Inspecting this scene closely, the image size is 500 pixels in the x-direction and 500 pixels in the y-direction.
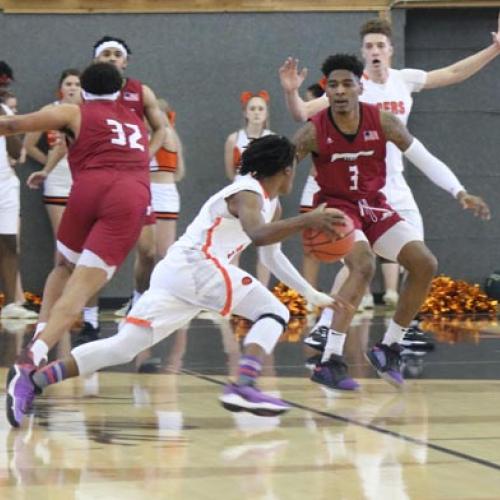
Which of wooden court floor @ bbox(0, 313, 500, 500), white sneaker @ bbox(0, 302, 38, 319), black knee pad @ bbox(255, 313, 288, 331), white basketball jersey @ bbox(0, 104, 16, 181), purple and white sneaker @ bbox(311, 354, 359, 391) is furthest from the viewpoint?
white basketball jersey @ bbox(0, 104, 16, 181)

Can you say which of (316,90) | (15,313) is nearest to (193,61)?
(316,90)

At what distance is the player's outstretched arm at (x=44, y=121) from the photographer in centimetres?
761

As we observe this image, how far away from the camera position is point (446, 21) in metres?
15.9

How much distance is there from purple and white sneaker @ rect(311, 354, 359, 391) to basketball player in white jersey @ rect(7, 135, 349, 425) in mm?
1010

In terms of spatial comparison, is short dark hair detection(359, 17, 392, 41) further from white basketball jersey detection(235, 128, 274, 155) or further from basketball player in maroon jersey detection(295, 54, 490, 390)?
white basketball jersey detection(235, 128, 274, 155)

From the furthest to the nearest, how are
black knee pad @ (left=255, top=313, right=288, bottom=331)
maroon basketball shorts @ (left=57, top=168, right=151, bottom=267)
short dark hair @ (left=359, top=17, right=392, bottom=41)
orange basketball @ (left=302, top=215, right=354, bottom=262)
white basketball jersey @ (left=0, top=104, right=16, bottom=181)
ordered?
1. white basketball jersey @ (left=0, top=104, right=16, bottom=181)
2. short dark hair @ (left=359, top=17, right=392, bottom=41)
3. maroon basketball shorts @ (left=57, top=168, right=151, bottom=267)
4. orange basketball @ (left=302, top=215, right=354, bottom=262)
5. black knee pad @ (left=255, top=313, right=288, bottom=331)

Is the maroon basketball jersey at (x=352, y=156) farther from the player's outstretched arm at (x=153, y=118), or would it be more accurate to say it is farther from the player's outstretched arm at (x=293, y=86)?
the player's outstretched arm at (x=153, y=118)

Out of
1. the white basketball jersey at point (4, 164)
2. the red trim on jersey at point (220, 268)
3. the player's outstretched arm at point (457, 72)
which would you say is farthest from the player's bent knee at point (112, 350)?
the white basketball jersey at point (4, 164)

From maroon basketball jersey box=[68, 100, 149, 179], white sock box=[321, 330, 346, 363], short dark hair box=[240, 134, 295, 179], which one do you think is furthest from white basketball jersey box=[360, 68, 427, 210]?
short dark hair box=[240, 134, 295, 179]

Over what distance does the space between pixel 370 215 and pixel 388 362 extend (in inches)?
35.6

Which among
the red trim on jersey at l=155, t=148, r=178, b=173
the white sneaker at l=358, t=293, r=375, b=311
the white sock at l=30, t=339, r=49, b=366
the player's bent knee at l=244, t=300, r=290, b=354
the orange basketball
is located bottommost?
the white sneaker at l=358, t=293, r=375, b=311

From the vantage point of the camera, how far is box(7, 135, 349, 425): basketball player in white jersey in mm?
7254

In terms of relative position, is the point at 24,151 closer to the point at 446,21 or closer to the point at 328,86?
the point at 446,21

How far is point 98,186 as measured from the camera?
332 inches
